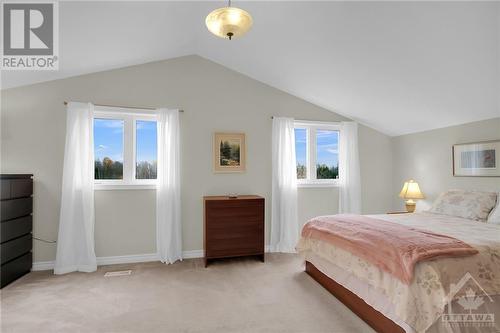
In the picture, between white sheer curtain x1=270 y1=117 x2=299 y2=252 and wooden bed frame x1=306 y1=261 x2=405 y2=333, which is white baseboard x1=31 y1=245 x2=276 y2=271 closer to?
white sheer curtain x1=270 y1=117 x2=299 y2=252

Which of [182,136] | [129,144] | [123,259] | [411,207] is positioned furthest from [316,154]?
[123,259]

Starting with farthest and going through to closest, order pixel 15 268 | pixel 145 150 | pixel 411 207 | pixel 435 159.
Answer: pixel 411 207 < pixel 435 159 < pixel 145 150 < pixel 15 268

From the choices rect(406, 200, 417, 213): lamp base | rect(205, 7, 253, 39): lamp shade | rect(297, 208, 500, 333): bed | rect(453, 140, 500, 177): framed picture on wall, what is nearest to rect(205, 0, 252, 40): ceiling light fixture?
rect(205, 7, 253, 39): lamp shade

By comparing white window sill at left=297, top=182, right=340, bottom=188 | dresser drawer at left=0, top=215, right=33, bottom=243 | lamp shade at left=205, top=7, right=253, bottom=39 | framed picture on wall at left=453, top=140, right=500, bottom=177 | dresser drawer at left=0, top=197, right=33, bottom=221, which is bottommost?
dresser drawer at left=0, top=215, right=33, bottom=243

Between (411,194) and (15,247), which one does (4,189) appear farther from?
(411,194)

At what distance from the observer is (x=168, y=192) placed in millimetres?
3678

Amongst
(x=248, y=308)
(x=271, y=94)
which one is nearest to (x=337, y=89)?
(x=271, y=94)

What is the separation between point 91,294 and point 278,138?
10.2ft

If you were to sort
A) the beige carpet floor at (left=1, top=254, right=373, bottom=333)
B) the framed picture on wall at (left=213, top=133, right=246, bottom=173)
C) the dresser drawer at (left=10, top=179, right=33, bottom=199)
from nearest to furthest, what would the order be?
1. the beige carpet floor at (left=1, top=254, right=373, bottom=333)
2. the dresser drawer at (left=10, top=179, right=33, bottom=199)
3. the framed picture on wall at (left=213, top=133, right=246, bottom=173)

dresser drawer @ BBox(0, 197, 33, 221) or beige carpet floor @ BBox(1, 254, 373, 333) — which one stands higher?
dresser drawer @ BBox(0, 197, 33, 221)

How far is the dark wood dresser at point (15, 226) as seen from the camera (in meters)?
2.83

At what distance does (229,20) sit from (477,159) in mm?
3563

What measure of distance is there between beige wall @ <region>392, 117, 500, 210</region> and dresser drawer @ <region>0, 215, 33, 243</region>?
5566 mm

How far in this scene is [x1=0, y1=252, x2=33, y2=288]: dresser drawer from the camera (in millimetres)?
2812
